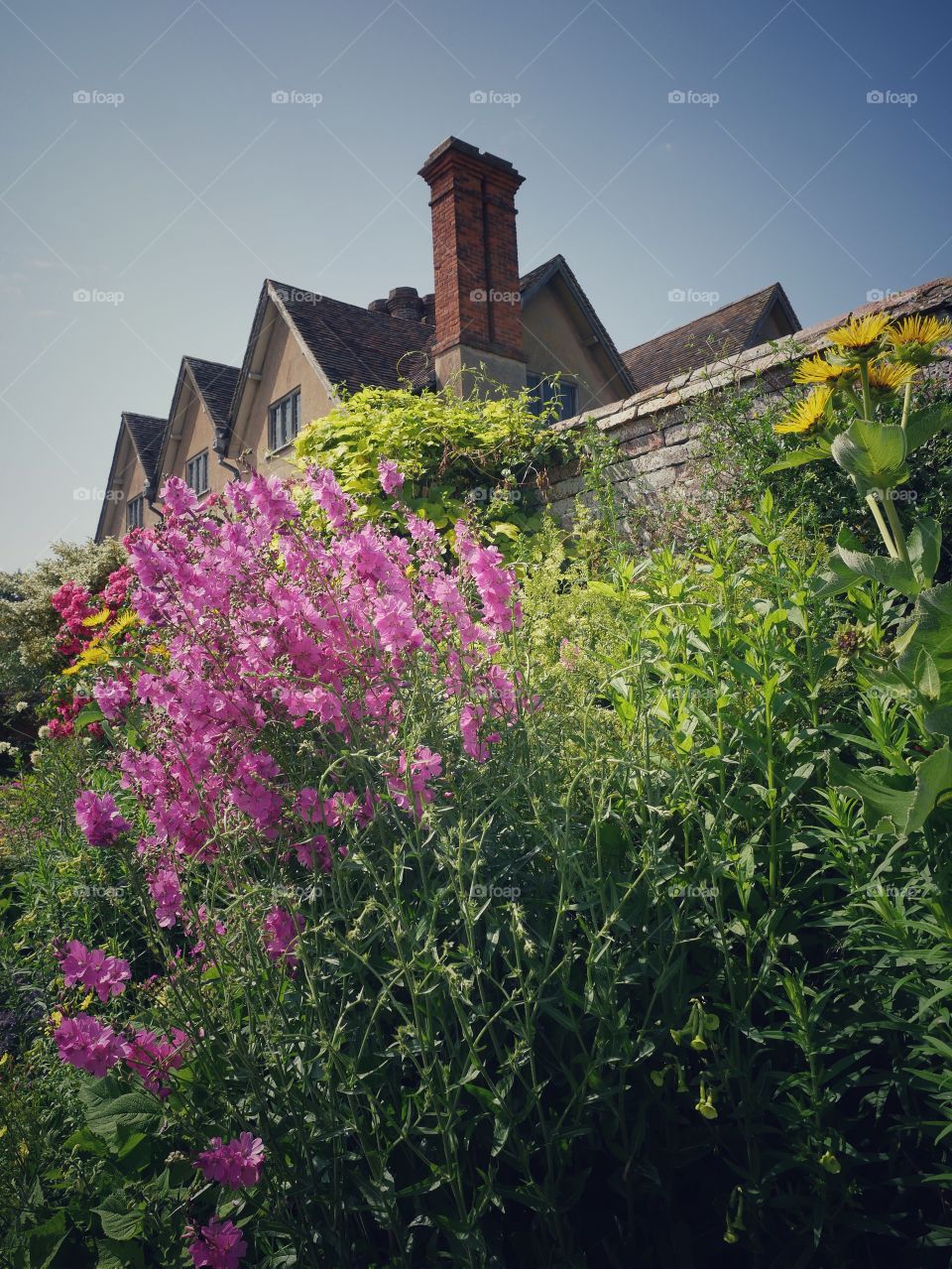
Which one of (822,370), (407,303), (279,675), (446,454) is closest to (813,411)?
(822,370)

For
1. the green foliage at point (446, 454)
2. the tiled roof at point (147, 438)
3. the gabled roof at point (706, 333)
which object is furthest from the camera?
the tiled roof at point (147, 438)

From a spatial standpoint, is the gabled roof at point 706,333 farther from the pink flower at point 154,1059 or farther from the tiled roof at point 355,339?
the pink flower at point 154,1059

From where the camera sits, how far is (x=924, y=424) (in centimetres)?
193

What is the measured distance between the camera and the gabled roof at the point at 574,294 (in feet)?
53.8

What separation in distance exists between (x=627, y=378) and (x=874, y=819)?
1709cm

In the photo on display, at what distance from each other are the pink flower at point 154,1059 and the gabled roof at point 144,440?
25027 millimetres

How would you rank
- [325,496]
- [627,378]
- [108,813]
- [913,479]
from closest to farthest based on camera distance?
[108,813]
[325,496]
[913,479]
[627,378]

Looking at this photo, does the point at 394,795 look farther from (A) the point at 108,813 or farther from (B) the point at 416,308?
(B) the point at 416,308

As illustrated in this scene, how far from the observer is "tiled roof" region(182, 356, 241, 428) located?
67.7 ft

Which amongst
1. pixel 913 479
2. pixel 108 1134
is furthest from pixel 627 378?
pixel 108 1134

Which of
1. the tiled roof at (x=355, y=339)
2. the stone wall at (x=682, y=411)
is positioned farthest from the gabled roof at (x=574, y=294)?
the stone wall at (x=682, y=411)

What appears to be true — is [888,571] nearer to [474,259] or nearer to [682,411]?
[682,411]

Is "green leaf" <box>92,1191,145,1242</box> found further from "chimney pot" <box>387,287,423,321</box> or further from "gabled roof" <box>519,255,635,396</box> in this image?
"chimney pot" <box>387,287,423,321</box>

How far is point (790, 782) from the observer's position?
1928 mm
